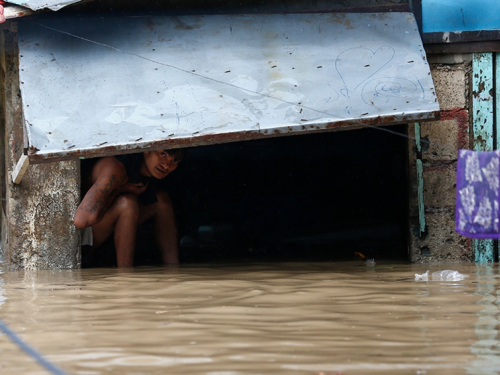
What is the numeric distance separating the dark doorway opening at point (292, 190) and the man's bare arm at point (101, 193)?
96.6 inches

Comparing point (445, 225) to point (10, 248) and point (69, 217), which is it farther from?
point (10, 248)

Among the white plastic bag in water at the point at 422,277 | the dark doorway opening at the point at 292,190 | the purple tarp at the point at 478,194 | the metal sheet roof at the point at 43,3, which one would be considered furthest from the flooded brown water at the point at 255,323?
the dark doorway opening at the point at 292,190

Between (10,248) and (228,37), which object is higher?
(228,37)

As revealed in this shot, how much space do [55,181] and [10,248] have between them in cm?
62

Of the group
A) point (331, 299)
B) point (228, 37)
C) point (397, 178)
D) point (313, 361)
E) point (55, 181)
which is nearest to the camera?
point (313, 361)

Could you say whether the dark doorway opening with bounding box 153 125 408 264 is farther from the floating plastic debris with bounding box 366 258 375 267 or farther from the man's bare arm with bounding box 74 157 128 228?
the man's bare arm with bounding box 74 157 128 228

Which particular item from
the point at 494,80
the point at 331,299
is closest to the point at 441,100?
the point at 494,80

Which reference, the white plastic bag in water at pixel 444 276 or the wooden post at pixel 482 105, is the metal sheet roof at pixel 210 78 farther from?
the white plastic bag in water at pixel 444 276

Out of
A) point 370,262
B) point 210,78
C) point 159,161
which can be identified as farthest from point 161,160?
point 370,262

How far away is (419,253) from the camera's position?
4.46m

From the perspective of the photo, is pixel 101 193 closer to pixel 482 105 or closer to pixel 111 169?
pixel 111 169

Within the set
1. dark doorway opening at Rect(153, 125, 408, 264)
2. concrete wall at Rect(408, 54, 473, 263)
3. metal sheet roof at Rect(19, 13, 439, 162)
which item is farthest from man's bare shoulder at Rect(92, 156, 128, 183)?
dark doorway opening at Rect(153, 125, 408, 264)

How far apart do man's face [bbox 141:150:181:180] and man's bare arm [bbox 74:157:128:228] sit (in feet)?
0.67

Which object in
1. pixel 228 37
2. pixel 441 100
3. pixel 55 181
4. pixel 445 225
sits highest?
pixel 228 37
